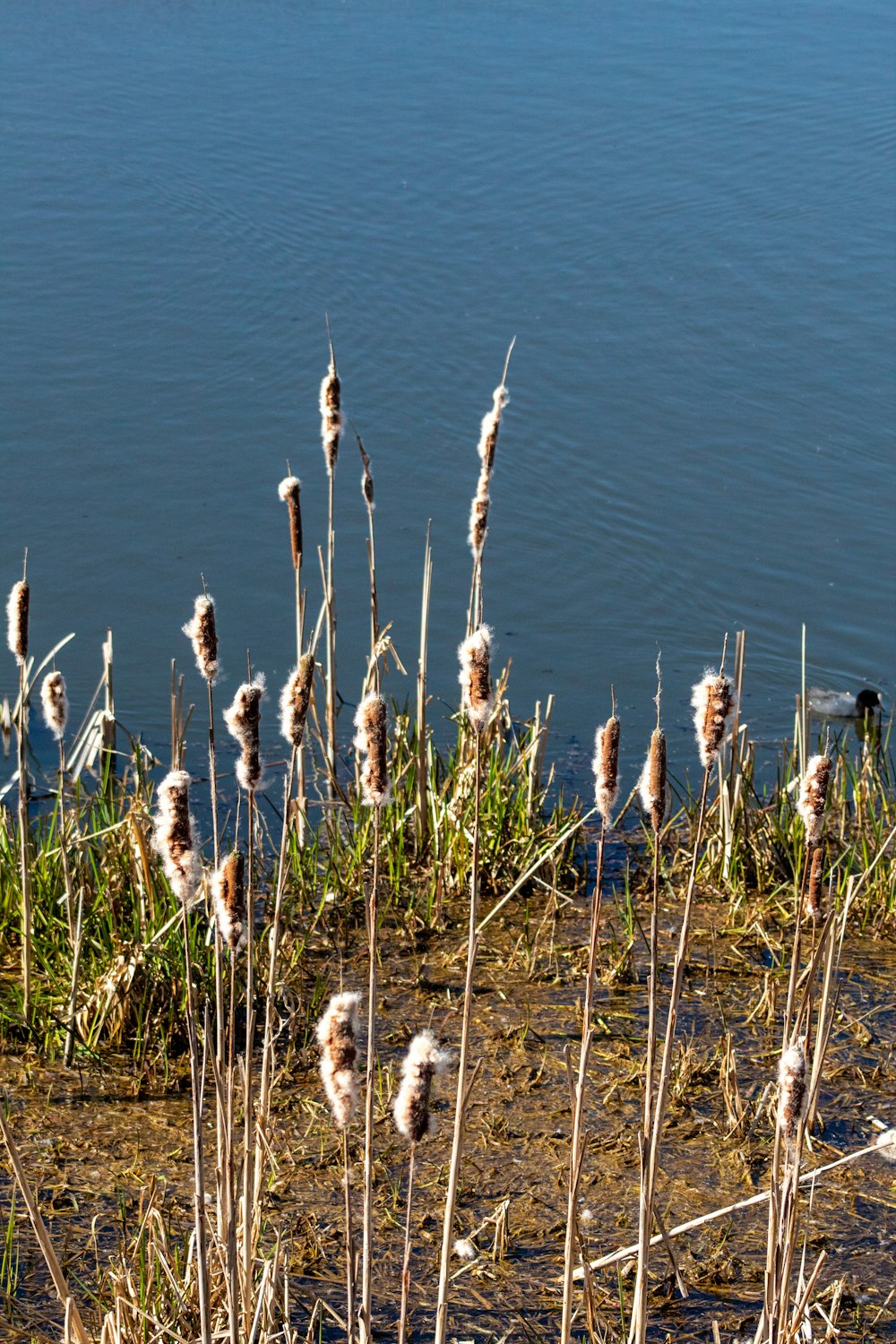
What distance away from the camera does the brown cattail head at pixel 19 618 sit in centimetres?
310

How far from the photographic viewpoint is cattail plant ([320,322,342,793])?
409 centimetres

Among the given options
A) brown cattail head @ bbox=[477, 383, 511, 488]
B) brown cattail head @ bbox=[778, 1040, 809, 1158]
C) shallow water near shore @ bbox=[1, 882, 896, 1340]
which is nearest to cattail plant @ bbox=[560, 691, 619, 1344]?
brown cattail head @ bbox=[778, 1040, 809, 1158]

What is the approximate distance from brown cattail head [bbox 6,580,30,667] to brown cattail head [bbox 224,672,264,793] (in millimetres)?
1153

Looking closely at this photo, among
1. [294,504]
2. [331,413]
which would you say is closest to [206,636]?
[294,504]

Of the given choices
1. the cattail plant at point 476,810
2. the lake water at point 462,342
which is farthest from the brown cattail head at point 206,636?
the lake water at point 462,342

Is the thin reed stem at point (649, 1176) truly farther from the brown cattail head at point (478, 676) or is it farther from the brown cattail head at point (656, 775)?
the brown cattail head at point (478, 676)

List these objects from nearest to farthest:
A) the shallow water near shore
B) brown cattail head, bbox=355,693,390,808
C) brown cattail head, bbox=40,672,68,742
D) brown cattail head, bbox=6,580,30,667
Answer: brown cattail head, bbox=355,693,390,808, the shallow water near shore, brown cattail head, bbox=6,580,30,667, brown cattail head, bbox=40,672,68,742

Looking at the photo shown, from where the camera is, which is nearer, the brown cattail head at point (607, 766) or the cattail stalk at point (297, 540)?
the brown cattail head at point (607, 766)

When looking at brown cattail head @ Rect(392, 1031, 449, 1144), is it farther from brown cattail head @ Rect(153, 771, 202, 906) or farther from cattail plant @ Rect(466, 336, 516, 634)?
cattail plant @ Rect(466, 336, 516, 634)

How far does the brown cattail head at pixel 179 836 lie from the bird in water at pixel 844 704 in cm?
436

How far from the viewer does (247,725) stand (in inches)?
80.0

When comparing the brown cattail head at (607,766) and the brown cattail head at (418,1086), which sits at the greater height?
the brown cattail head at (607,766)

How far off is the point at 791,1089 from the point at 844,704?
4253mm

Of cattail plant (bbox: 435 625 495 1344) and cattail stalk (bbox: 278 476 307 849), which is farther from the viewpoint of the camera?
cattail stalk (bbox: 278 476 307 849)
